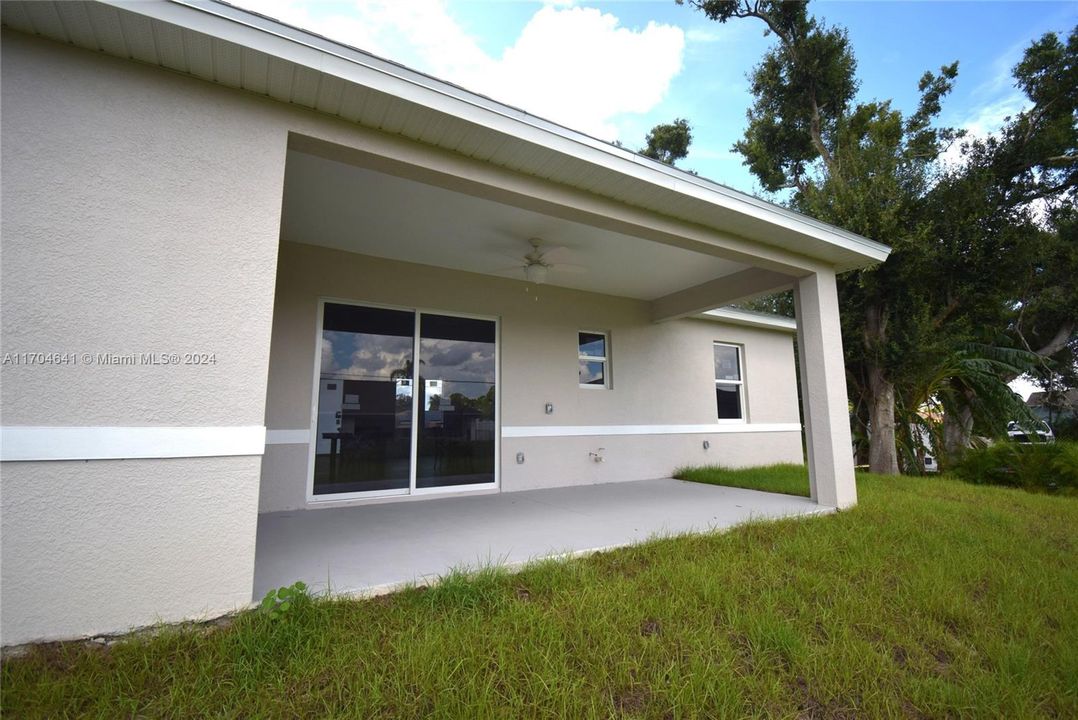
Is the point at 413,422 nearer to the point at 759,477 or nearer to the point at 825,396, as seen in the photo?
the point at 825,396

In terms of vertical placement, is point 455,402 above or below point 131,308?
below

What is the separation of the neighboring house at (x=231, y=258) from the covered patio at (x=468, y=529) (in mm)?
590

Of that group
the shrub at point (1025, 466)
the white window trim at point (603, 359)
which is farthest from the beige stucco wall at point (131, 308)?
the shrub at point (1025, 466)

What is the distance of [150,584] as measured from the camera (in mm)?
2152

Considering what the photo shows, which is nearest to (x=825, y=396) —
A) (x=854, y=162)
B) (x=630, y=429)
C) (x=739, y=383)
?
(x=630, y=429)

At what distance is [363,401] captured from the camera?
5.40 m

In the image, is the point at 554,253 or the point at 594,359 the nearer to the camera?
the point at 554,253

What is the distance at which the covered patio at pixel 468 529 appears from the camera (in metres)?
2.98

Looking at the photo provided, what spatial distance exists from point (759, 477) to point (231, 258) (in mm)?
7559

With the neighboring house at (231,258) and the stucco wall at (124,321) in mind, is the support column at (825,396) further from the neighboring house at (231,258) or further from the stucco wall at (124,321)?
the stucco wall at (124,321)

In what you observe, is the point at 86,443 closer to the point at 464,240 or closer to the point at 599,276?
the point at 464,240

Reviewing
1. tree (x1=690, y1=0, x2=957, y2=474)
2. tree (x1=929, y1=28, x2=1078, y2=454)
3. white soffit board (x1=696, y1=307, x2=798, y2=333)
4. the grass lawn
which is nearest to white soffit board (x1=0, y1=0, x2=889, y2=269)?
the grass lawn

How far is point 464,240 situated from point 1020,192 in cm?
1056

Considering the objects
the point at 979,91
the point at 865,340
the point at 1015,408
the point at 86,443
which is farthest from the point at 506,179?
the point at 979,91
